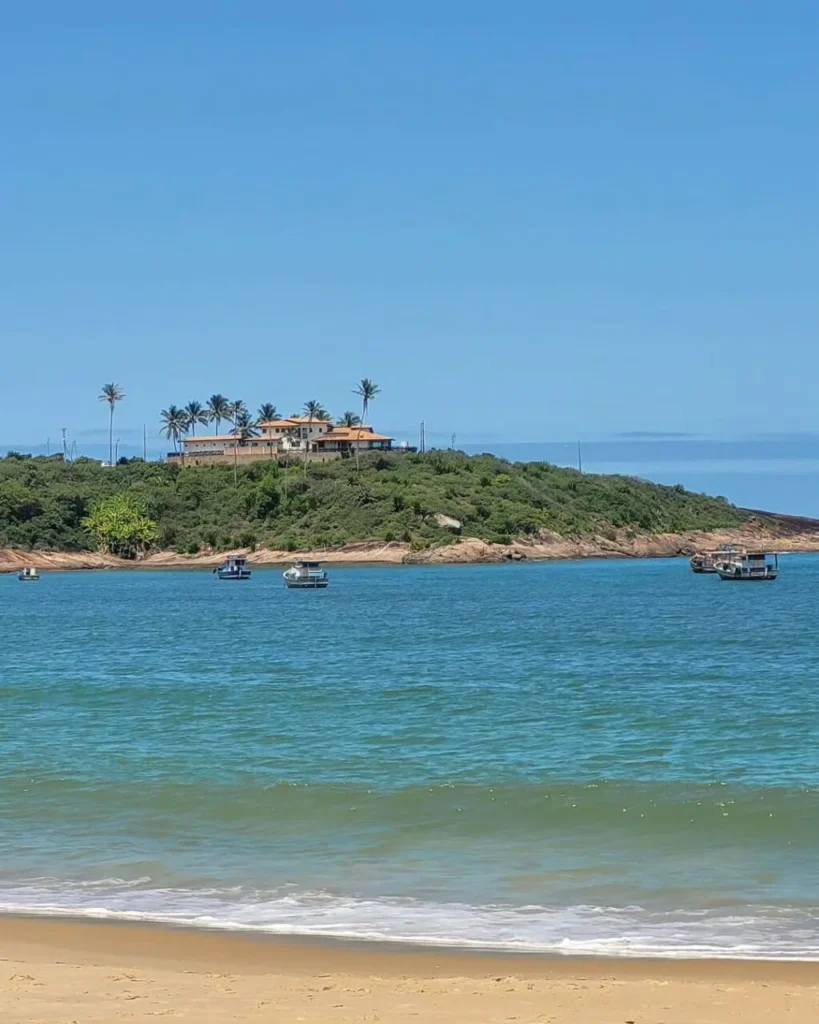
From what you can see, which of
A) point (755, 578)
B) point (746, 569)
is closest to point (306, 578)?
point (746, 569)

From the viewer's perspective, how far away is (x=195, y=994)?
11.5 m

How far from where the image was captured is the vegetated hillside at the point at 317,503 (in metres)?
161

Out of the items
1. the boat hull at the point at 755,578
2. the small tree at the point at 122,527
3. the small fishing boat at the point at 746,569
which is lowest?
the boat hull at the point at 755,578

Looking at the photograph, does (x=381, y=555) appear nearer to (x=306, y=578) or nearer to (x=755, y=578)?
(x=306, y=578)

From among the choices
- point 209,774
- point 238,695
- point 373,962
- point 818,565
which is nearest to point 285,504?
point 818,565

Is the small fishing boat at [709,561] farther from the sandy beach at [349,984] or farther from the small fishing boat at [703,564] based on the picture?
the sandy beach at [349,984]

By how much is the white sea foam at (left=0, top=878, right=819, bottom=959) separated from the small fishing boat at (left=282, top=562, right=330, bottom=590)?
99069 millimetres

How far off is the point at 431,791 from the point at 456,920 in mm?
8020

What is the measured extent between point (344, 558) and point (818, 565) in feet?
175

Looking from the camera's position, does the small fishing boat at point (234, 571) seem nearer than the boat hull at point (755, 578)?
No

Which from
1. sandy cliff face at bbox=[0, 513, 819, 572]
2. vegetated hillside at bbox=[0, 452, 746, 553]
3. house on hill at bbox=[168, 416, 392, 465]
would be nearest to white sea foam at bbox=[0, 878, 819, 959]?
sandy cliff face at bbox=[0, 513, 819, 572]

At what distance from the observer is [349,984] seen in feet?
39.3

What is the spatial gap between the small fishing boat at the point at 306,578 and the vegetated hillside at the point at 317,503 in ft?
130

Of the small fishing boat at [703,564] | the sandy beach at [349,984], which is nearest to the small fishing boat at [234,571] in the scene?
the small fishing boat at [703,564]
